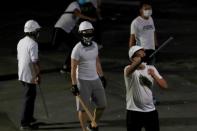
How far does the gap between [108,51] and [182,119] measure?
6900mm

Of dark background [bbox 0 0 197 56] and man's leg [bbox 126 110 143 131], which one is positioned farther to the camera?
dark background [bbox 0 0 197 56]

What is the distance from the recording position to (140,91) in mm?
8164

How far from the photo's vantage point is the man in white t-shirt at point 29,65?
10281 millimetres

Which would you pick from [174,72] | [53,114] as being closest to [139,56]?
[53,114]

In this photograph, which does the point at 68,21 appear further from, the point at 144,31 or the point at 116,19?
the point at 116,19

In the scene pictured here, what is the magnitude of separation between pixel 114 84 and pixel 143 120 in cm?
552

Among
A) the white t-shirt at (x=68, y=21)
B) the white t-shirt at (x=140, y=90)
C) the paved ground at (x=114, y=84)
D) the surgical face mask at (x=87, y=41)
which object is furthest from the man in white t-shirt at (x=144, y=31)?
the white t-shirt at (x=68, y=21)

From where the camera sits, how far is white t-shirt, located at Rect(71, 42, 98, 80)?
9.59m

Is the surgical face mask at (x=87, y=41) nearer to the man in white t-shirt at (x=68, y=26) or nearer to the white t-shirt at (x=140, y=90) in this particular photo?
the white t-shirt at (x=140, y=90)

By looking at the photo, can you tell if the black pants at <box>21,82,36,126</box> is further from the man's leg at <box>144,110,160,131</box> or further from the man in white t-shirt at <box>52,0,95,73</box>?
the man in white t-shirt at <box>52,0,95,73</box>

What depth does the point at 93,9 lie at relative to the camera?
52.3ft

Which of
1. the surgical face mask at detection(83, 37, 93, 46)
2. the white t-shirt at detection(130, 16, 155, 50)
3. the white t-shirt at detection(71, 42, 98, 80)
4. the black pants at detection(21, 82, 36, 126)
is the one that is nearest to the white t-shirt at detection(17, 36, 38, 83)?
the black pants at detection(21, 82, 36, 126)

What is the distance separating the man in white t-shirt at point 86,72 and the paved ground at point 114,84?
0.89 metres

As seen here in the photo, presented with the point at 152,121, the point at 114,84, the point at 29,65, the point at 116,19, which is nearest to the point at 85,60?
the point at 29,65
